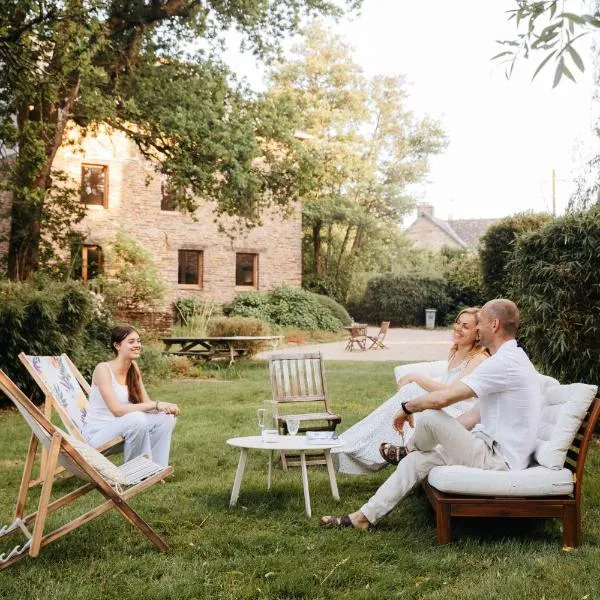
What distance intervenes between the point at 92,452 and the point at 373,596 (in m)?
1.98

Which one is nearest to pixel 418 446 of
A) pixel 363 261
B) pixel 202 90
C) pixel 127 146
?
pixel 202 90

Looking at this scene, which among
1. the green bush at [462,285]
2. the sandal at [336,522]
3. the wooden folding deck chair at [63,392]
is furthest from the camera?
the green bush at [462,285]

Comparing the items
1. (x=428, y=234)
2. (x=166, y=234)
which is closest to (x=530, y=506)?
(x=166, y=234)

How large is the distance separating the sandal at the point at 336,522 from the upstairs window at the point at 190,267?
2262 cm

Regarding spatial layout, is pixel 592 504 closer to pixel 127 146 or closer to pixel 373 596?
pixel 373 596

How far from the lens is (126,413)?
6.06 metres

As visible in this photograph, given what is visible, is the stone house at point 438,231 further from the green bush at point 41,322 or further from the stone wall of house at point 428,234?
the green bush at point 41,322

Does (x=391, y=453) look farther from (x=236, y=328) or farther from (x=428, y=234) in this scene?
(x=428, y=234)

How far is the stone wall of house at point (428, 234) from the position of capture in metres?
51.7

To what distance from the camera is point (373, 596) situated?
12.5ft

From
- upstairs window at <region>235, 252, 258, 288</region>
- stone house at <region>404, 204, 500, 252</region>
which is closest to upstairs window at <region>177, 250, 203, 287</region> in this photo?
upstairs window at <region>235, 252, 258, 288</region>

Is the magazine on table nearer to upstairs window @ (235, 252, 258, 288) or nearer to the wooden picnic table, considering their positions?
the wooden picnic table

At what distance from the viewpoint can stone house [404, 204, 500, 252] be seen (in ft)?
170

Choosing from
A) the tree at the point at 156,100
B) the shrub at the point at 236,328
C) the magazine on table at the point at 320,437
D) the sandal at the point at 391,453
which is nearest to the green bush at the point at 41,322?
the tree at the point at 156,100
